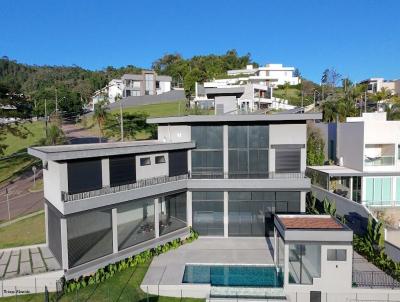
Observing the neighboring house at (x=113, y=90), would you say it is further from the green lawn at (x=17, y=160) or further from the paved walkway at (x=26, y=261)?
the paved walkway at (x=26, y=261)

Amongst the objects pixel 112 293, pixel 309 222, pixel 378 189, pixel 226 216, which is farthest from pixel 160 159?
pixel 378 189

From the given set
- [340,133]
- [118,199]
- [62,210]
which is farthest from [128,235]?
[340,133]

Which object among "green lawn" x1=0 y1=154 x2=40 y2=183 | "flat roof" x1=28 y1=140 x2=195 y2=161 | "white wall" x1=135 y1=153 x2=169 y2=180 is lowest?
"green lawn" x1=0 y1=154 x2=40 y2=183

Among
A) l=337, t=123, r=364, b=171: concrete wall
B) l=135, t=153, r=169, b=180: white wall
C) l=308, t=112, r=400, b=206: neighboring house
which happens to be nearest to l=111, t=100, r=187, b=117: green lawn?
l=337, t=123, r=364, b=171: concrete wall

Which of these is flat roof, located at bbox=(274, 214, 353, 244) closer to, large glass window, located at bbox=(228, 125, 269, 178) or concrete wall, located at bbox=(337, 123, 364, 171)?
large glass window, located at bbox=(228, 125, 269, 178)

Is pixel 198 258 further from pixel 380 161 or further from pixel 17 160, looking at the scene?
pixel 17 160

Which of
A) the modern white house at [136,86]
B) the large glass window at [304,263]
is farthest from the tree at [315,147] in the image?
the modern white house at [136,86]
